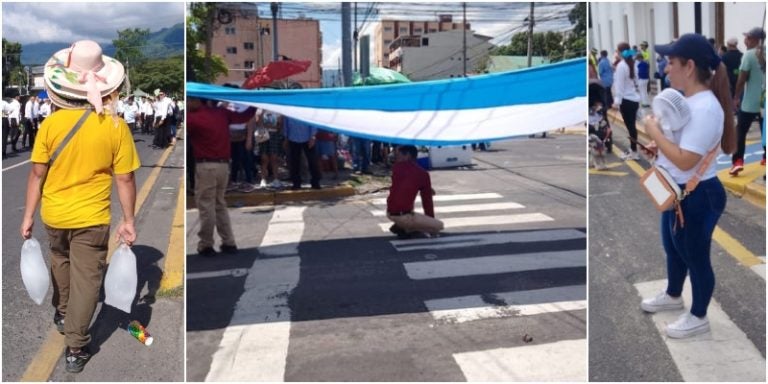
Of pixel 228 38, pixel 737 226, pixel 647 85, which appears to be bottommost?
pixel 737 226

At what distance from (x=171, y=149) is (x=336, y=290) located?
5.46 ft

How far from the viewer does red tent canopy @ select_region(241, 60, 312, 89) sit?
378 cm

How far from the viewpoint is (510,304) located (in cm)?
360

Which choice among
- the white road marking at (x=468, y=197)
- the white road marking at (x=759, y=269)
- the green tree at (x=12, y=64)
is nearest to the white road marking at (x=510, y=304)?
the white road marking at (x=759, y=269)

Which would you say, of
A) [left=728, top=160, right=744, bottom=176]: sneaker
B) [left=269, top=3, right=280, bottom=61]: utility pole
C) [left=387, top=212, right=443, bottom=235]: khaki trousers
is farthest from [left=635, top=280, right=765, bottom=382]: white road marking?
[left=269, top=3, right=280, bottom=61]: utility pole

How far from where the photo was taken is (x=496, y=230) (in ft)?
18.0

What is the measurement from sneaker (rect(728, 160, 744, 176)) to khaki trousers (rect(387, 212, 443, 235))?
2.12m

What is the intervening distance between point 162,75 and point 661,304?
87.3 inches

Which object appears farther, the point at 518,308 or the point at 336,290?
the point at 336,290

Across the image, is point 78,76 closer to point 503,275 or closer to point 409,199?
point 503,275

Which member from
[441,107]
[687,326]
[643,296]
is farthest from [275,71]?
[687,326]

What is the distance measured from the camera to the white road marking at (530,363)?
8.81ft

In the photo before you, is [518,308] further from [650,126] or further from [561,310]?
[650,126]

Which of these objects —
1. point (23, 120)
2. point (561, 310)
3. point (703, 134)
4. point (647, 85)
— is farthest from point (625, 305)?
point (23, 120)
